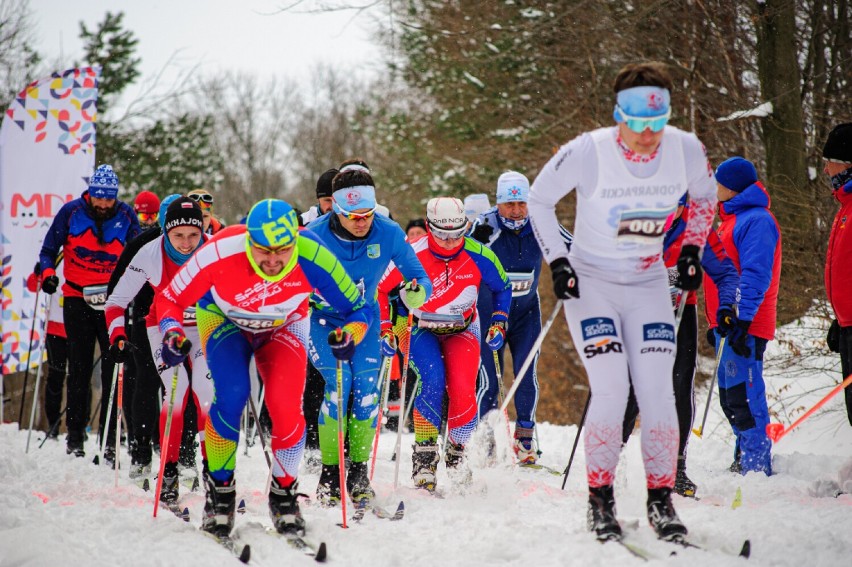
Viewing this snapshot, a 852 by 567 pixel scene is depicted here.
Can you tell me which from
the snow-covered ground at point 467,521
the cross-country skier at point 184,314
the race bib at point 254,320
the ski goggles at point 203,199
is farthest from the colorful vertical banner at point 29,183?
the race bib at point 254,320

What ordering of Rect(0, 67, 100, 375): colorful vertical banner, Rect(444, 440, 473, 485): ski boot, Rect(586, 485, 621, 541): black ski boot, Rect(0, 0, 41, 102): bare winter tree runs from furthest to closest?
Rect(0, 0, 41, 102): bare winter tree, Rect(0, 67, 100, 375): colorful vertical banner, Rect(444, 440, 473, 485): ski boot, Rect(586, 485, 621, 541): black ski boot

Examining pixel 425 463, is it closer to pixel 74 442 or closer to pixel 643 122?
pixel 643 122

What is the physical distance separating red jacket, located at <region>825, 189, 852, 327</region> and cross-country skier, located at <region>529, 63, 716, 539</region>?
1870mm

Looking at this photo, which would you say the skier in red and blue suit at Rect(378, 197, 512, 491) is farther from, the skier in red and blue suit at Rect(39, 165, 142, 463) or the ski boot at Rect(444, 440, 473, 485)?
the skier in red and blue suit at Rect(39, 165, 142, 463)

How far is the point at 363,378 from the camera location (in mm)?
6047

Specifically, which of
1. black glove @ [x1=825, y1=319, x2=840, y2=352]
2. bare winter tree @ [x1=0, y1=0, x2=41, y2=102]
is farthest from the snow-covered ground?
→ bare winter tree @ [x1=0, y1=0, x2=41, y2=102]

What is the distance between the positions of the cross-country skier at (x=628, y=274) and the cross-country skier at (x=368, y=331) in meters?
1.61

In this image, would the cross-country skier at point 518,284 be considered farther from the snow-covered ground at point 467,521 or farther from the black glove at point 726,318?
the black glove at point 726,318

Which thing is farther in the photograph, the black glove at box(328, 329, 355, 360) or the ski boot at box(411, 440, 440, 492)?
the ski boot at box(411, 440, 440, 492)

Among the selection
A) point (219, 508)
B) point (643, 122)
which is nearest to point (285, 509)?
point (219, 508)

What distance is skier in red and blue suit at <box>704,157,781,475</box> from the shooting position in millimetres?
6508

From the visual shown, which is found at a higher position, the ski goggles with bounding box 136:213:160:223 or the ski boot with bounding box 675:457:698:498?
the ski goggles with bounding box 136:213:160:223

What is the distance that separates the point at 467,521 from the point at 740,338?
234 centimetres

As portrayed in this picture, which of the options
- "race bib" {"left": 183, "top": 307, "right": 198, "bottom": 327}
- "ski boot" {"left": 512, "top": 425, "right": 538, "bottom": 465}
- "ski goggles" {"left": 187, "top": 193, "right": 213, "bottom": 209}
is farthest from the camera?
"ski goggles" {"left": 187, "top": 193, "right": 213, "bottom": 209}
